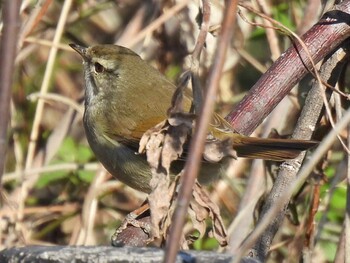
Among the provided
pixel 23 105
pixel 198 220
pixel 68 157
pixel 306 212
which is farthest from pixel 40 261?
pixel 23 105

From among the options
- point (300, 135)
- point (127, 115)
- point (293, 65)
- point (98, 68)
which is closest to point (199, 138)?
point (293, 65)

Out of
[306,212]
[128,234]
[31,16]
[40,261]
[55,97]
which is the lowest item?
[40,261]

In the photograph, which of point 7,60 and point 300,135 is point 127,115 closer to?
point 300,135

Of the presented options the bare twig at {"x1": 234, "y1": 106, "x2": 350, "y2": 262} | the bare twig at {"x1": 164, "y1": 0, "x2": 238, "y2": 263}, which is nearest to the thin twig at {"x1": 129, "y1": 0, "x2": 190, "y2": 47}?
the bare twig at {"x1": 234, "y1": 106, "x2": 350, "y2": 262}

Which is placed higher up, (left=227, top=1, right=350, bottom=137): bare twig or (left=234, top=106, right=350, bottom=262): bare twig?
(left=227, top=1, right=350, bottom=137): bare twig

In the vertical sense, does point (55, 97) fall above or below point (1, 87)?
above

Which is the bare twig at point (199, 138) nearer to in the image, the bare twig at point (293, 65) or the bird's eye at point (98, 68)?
the bare twig at point (293, 65)

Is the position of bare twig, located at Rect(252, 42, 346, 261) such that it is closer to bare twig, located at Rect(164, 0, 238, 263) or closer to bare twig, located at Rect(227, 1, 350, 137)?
bare twig, located at Rect(227, 1, 350, 137)

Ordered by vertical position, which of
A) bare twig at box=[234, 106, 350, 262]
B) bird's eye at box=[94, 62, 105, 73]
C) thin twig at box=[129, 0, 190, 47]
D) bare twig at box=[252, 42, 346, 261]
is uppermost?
thin twig at box=[129, 0, 190, 47]

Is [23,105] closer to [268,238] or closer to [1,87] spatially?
[268,238]
